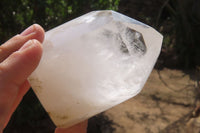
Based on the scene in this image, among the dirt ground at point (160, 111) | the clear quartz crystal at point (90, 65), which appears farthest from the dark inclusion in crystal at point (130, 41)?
the dirt ground at point (160, 111)

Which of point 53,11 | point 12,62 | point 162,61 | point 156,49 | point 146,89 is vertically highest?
point 12,62

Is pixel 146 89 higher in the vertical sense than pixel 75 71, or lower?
lower

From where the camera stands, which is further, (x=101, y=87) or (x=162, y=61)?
(x=162, y=61)

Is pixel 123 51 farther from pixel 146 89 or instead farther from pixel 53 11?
pixel 146 89

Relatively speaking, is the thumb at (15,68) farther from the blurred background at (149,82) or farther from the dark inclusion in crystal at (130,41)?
the blurred background at (149,82)

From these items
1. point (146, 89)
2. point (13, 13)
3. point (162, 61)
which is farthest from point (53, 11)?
point (162, 61)

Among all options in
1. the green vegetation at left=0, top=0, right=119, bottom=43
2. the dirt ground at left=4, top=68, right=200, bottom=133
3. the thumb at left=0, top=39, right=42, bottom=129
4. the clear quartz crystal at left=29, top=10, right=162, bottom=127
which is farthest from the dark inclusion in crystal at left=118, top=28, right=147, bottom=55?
the dirt ground at left=4, top=68, right=200, bottom=133

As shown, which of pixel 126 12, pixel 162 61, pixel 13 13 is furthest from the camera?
pixel 126 12

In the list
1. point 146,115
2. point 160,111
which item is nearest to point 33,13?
point 146,115
